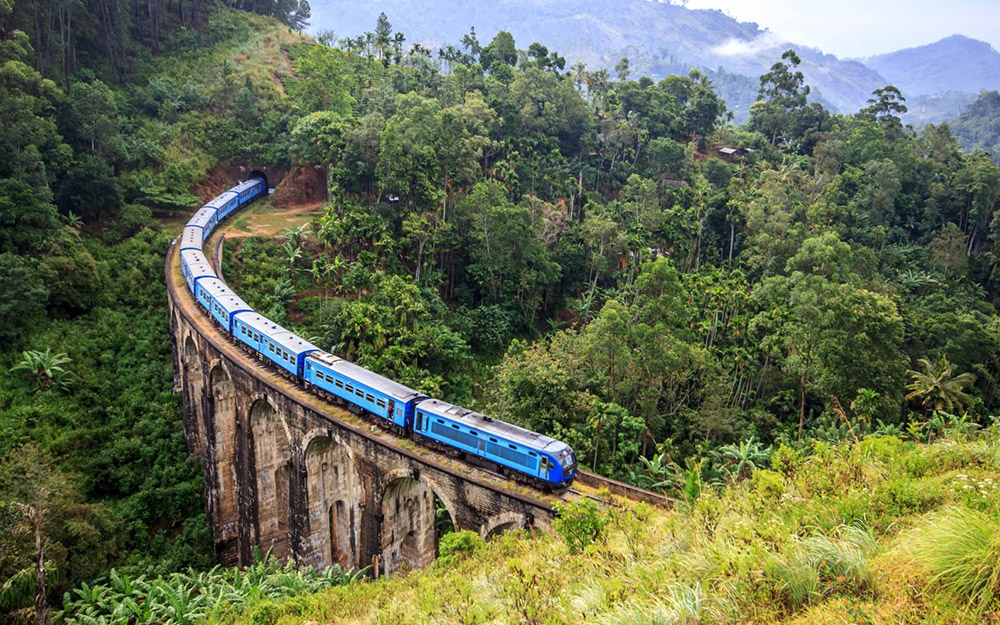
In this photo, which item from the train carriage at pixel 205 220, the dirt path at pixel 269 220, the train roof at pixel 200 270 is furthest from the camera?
the dirt path at pixel 269 220

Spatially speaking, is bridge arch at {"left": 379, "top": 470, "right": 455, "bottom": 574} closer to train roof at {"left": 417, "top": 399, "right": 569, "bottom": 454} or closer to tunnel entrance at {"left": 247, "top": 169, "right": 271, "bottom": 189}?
train roof at {"left": 417, "top": 399, "right": 569, "bottom": 454}

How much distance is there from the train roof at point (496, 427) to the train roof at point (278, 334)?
745 cm

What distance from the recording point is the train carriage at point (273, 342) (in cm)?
2623

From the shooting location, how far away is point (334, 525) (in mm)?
26469

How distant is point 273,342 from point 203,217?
25.3m

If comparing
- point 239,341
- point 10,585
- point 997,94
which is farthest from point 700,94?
point 997,94

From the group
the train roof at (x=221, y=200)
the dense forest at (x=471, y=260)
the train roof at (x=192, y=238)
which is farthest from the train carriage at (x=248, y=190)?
the train roof at (x=192, y=238)

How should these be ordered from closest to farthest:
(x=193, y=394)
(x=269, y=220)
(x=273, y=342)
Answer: (x=273, y=342), (x=193, y=394), (x=269, y=220)

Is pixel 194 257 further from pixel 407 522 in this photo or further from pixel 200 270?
pixel 407 522

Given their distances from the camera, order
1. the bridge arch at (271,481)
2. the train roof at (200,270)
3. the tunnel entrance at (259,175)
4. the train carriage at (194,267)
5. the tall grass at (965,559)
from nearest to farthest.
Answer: the tall grass at (965,559) → the bridge arch at (271,481) → the train roof at (200,270) → the train carriage at (194,267) → the tunnel entrance at (259,175)

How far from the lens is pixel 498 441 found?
20.2 meters

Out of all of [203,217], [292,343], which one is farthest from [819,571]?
[203,217]

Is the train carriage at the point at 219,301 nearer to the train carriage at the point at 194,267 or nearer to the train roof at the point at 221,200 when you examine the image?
the train carriage at the point at 194,267

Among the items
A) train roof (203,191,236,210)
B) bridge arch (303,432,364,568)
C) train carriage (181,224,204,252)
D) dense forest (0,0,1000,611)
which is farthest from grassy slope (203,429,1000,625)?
train roof (203,191,236,210)
